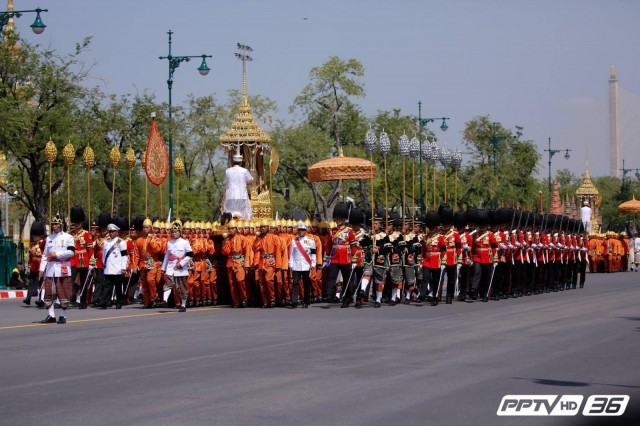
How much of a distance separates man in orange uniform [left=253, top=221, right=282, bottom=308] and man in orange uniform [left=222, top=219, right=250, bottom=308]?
27cm

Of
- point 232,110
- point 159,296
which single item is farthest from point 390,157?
point 159,296

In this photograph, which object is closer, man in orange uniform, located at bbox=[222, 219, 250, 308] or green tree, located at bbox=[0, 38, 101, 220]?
man in orange uniform, located at bbox=[222, 219, 250, 308]

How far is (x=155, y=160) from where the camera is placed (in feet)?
113

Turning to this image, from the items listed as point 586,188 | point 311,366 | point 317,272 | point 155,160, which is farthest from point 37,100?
point 586,188

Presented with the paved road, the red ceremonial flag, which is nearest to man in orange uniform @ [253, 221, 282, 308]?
the paved road

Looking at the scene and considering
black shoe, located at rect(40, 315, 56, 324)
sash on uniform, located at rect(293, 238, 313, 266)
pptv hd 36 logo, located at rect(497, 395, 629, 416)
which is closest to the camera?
pptv hd 36 logo, located at rect(497, 395, 629, 416)

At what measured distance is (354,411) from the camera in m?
10.2

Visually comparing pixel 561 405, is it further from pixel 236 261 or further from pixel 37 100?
pixel 37 100

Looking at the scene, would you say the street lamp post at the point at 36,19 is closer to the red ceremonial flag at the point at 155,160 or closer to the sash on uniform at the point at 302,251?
the red ceremonial flag at the point at 155,160

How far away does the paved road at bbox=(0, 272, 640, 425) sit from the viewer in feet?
33.9

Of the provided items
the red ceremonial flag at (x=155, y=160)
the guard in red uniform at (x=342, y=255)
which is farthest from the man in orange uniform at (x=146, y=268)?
the red ceremonial flag at (x=155, y=160)

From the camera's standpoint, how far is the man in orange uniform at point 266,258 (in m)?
24.6

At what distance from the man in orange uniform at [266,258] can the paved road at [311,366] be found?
10.5 feet

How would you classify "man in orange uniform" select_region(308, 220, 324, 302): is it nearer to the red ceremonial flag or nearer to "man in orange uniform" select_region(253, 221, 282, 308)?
"man in orange uniform" select_region(253, 221, 282, 308)
